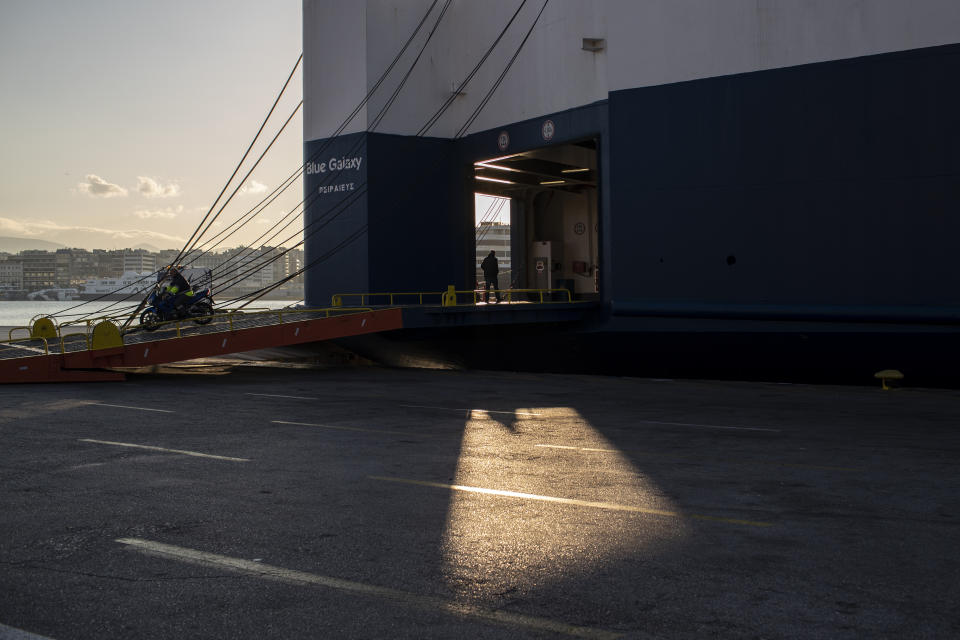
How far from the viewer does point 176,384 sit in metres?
18.0

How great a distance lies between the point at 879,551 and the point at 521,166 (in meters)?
23.8

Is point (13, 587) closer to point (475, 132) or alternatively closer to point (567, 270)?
point (475, 132)

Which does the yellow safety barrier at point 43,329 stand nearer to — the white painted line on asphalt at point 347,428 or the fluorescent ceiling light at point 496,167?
the fluorescent ceiling light at point 496,167

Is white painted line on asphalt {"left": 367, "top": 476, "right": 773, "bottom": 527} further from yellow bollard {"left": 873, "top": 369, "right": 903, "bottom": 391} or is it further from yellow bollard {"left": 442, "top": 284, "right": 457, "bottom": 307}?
yellow bollard {"left": 442, "top": 284, "right": 457, "bottom": 307}

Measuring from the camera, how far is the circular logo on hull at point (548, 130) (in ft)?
77.0

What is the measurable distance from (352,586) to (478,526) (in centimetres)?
152

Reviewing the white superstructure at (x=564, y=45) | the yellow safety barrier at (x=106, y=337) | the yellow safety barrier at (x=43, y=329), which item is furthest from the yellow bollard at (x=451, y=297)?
the yellow safety barrier at (x=43, y=329)

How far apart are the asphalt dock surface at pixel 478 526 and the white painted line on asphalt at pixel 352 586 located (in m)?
0.02

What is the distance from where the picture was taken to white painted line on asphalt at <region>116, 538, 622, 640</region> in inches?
164

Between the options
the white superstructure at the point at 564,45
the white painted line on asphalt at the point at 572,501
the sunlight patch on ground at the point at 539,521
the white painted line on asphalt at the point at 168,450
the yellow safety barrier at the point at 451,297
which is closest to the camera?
the sunlight patch on ground at the point at 539,521

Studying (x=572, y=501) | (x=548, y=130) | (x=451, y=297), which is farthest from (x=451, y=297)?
(x=572, y=501)

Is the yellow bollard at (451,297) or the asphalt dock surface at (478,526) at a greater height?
the yellow bollard at (451,297)

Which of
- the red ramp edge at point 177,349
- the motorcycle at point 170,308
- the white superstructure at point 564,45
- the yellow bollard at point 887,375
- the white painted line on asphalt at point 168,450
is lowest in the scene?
the yellow bollard at point 887,375

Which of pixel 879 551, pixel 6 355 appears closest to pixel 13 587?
pixel 879 551
